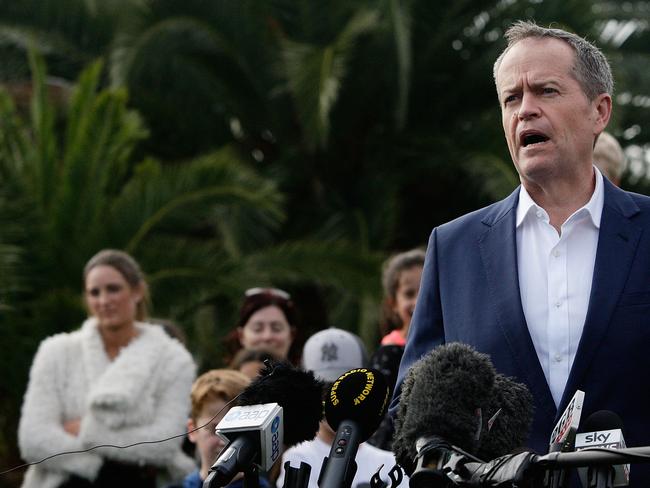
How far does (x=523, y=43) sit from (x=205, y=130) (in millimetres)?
10895

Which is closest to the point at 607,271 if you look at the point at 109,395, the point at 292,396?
the point at 292,396

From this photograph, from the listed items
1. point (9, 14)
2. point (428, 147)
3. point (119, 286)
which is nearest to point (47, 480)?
point (119, 286)

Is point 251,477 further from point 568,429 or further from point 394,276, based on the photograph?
point 394,276

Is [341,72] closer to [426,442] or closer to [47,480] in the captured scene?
[47,480]

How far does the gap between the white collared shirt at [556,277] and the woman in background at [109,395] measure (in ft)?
11.6

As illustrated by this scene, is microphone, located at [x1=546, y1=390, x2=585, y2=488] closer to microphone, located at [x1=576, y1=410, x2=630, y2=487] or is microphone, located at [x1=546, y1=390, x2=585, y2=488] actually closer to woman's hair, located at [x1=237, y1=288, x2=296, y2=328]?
microphone, located at [x1=576, y1=410, x2=630, y2=487]

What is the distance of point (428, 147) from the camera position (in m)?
13.7

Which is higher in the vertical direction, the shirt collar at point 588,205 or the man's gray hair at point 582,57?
the man's gray hair at point 582,57

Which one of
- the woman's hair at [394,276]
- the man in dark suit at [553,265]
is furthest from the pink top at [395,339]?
the man in dark suit at [553,265]

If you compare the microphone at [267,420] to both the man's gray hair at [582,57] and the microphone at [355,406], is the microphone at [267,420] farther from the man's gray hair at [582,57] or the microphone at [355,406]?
the man's gray hair at [582,57]

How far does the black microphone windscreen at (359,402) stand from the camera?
2.97 m

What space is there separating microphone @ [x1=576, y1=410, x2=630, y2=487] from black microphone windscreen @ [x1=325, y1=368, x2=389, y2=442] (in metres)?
0.49

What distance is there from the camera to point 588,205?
3502 millimetres

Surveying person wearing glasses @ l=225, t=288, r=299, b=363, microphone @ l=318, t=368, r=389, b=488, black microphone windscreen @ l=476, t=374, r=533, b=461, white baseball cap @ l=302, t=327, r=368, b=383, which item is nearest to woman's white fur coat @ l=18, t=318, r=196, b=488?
person wearing glasses @ l=225, t=288, r=299, b=363
